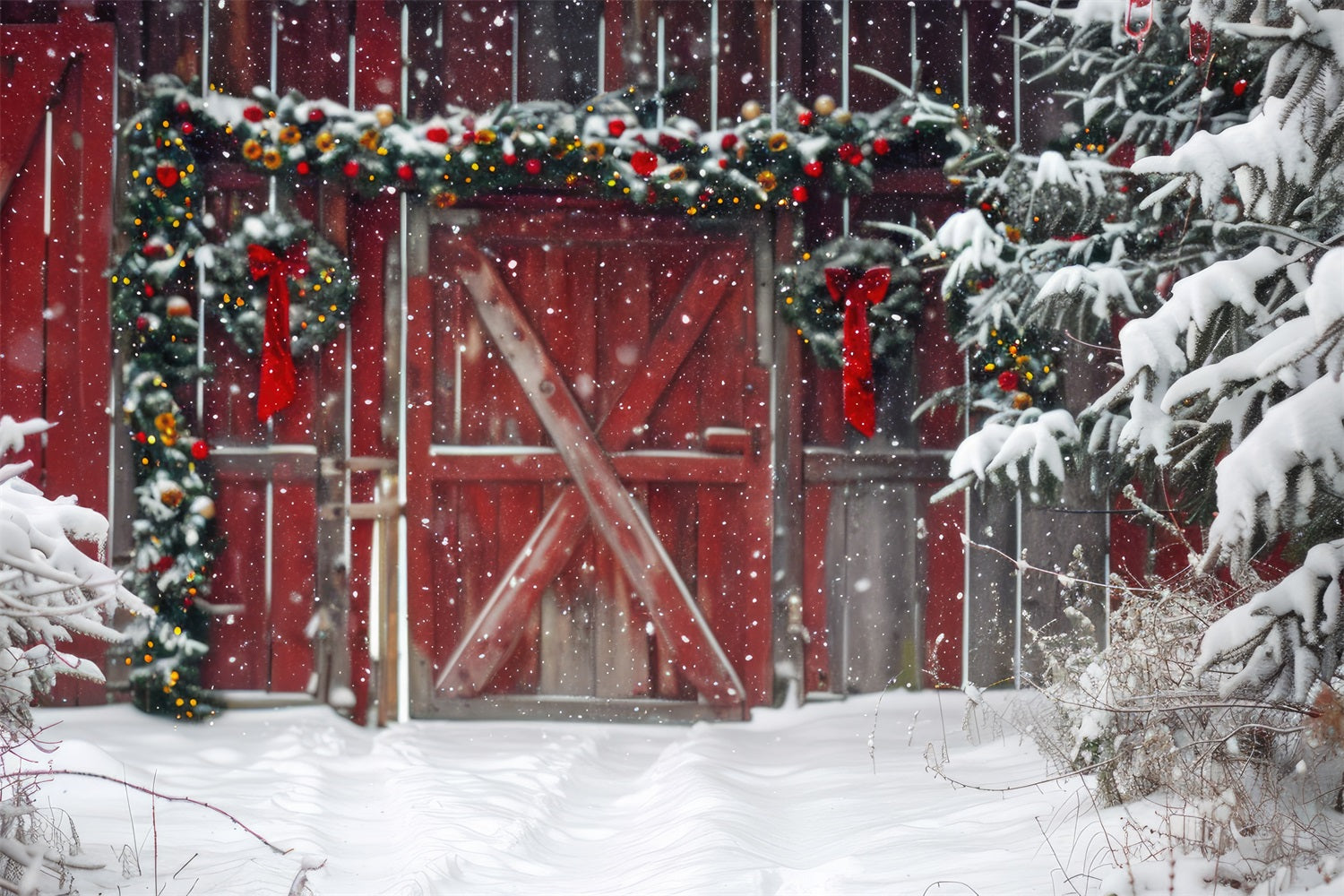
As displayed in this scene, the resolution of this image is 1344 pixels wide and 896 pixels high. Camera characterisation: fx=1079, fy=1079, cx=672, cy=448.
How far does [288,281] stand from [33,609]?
10.6 feet

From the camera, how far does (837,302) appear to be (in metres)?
5.61

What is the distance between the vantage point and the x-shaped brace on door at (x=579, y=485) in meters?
5.72

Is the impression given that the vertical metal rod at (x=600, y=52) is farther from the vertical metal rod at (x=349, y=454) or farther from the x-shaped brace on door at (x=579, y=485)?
the vertical metal rod at (x=349, y=454)

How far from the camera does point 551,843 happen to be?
13.2ft

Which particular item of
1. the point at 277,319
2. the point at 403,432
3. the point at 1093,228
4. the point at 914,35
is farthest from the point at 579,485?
the point at 914,35

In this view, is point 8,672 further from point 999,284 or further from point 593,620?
point 999,284

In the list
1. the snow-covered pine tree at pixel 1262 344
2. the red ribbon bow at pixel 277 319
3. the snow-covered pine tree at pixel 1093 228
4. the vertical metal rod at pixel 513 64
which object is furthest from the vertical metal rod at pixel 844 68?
the red ribbon bow at pixel 277 319

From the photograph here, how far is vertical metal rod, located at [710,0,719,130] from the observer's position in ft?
19.0

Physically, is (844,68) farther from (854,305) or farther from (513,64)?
(513,64)

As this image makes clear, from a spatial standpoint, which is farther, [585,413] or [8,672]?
[585,413]

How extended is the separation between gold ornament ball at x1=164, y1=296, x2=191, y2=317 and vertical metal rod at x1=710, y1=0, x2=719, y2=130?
115 inches

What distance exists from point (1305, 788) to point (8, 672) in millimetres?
3887

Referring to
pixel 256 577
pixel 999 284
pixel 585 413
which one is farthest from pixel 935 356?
pixel 256 577

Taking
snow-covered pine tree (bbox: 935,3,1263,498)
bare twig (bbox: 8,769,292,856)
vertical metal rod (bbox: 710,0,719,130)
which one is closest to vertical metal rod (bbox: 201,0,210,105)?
vertical metal rod (bbox: 710,0,719,130)
